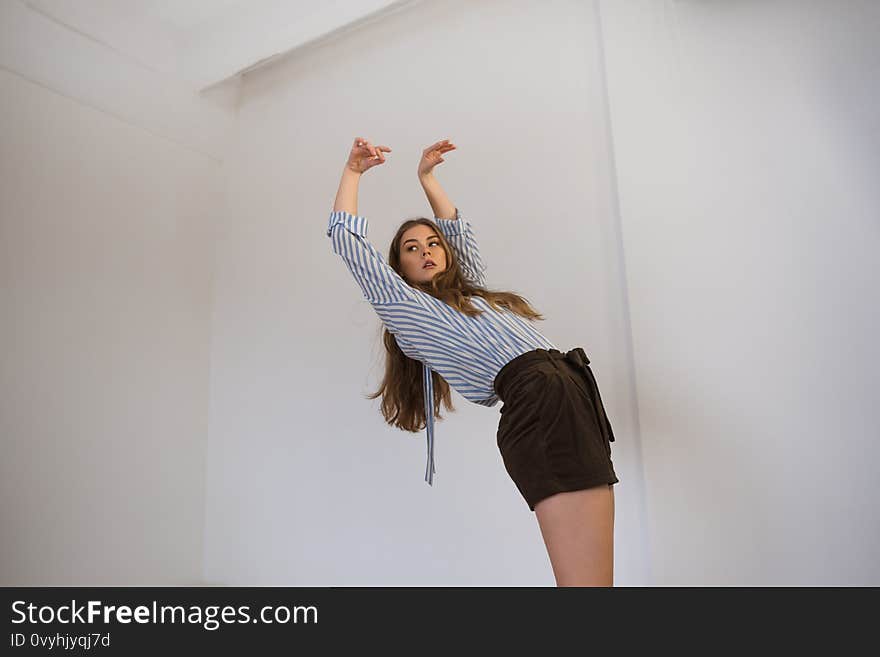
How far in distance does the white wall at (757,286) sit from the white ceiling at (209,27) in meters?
1.60

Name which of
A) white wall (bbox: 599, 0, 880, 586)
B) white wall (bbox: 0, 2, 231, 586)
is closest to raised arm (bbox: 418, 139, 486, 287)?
white wall (bbox: 599, 0, 880, 586)

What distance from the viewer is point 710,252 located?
2572 millimetres

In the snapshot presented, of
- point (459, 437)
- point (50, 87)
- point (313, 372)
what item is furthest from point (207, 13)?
point (459, 437)

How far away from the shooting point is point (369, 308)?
3475mm

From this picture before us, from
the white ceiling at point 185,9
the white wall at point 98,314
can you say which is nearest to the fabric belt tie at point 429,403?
the white wall at point 98,314

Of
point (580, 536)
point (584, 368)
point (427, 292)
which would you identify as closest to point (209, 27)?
point (427, 292)

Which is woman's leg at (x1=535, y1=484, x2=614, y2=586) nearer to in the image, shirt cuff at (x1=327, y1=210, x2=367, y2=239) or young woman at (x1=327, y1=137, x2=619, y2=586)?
young woman at (x1=327, y1=137, x2=619, y2=586)

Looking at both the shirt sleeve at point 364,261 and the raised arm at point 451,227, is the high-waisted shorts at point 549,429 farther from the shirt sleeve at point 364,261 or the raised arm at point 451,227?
the raised arm at point 451,227

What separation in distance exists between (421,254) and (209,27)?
98.0 inches

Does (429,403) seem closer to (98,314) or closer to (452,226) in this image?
(452,226)

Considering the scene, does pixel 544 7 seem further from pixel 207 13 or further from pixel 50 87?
pixel 50 87
